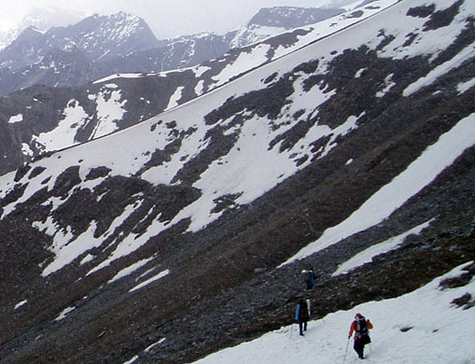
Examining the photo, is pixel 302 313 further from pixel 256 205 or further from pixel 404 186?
pixel 256 205

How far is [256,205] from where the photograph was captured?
48281mm

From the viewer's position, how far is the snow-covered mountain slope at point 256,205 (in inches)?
1001

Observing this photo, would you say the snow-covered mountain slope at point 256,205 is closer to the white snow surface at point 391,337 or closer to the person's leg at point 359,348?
the white snow surface at point 391,337

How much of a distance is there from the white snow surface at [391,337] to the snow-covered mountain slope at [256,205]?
828mm

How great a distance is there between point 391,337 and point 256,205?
110 feet

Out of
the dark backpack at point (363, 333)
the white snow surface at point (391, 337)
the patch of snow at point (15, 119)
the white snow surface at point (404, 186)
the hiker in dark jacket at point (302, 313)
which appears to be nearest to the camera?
the white snow surface at point (391, 337)

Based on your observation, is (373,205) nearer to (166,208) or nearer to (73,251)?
(166,208)

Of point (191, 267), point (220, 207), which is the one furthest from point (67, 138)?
point (191, 267)

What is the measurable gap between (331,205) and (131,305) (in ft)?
62.7

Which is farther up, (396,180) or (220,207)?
(396,180)

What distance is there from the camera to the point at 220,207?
52.6m

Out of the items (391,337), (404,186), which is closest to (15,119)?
(404,186)

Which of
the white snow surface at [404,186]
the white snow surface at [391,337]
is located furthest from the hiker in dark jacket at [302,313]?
the white snow surface at [404,186]

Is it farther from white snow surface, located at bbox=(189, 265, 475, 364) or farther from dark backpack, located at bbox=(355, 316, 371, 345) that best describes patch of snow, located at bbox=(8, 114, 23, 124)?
dark backpack, located at bbox=(355, 316, 371, 345)
